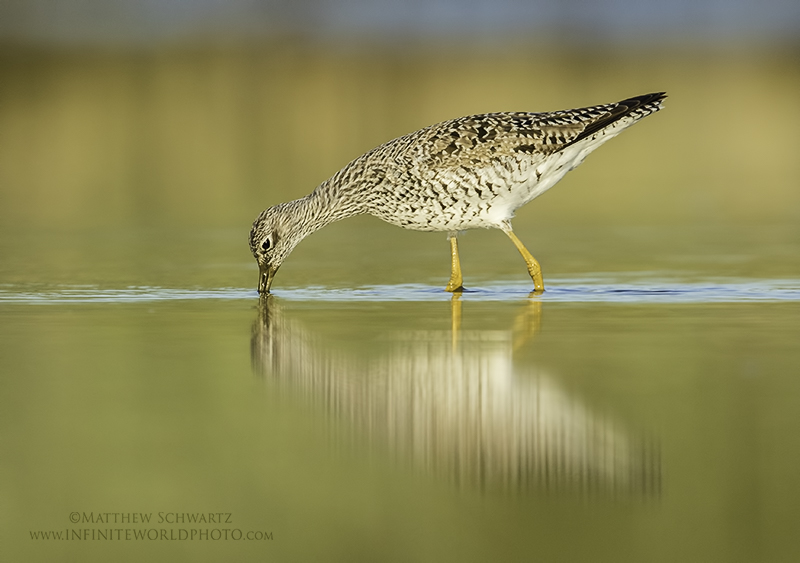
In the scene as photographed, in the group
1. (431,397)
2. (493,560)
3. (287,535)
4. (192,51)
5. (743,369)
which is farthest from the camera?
(192,51)

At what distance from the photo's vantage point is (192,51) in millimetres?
31812

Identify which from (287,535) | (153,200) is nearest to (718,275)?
(287,535)

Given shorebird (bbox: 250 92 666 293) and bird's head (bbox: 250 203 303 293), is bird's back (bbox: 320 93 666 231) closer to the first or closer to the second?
shorebird (bbox: 250 92 666 293)

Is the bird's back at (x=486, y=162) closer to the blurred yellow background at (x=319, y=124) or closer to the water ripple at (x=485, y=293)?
the water ripple at (x=485, y=293)

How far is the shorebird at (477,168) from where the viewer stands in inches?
412

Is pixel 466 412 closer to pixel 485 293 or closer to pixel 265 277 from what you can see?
pixel 485 293

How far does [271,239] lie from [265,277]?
0.52 m

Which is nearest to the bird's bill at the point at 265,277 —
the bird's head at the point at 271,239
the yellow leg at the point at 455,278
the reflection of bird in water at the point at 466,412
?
the bird's head at the point at 271,239

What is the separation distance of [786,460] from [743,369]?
163cm

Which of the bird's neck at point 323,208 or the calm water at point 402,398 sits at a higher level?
the bird's neck at point 323,208

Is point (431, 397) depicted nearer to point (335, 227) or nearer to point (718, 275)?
point (718, 275)

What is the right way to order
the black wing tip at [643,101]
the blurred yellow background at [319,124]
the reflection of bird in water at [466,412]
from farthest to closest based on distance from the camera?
the blurred yellow background at [319,124], the black wing tip at [643,101], the reflection of bird in water at [466,412]

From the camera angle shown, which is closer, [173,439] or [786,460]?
[786,460]

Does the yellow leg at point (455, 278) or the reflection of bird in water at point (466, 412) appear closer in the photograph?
the reflection of bird in water at point (466, 412)
